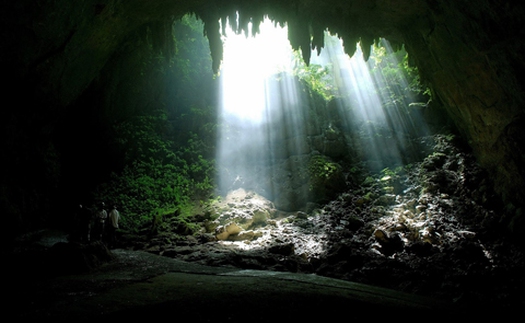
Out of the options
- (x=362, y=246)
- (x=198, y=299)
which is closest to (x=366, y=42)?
(x=362, y=246)

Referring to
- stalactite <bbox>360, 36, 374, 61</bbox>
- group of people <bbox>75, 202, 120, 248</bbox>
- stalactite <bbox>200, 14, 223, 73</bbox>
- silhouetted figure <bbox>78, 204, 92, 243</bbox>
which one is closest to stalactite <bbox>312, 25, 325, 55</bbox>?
stalactite <bbox>360, 36, 374, 61</bbox>

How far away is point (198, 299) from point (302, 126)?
42.1 feet

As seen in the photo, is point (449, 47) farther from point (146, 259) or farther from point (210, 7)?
point (146, 259)

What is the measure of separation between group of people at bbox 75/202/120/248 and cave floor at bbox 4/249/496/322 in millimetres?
4271

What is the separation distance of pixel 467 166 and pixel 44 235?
14681mm

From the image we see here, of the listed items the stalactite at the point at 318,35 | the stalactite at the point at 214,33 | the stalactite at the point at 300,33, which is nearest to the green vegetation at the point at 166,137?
the stalactite at the point at 214,33

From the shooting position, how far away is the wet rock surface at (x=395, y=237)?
5.55 m

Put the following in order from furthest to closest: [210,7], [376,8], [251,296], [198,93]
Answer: [198,93] < [210,7] < [376,8] < [251,296]

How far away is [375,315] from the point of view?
3.09 metres

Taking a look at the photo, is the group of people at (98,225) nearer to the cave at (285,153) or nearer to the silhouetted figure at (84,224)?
the silhouetted figure at (84,224)

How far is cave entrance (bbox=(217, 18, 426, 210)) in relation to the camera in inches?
522

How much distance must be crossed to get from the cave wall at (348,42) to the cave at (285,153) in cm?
5

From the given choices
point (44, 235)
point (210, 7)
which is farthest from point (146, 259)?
point (210, 7)

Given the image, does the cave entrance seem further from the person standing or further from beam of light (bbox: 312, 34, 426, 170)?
the person standing
